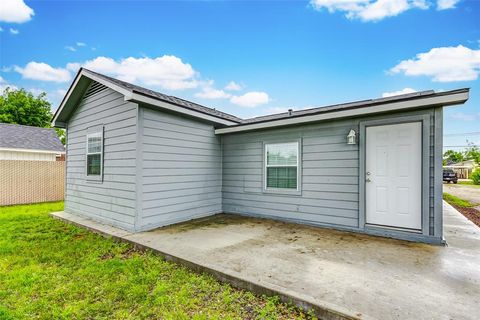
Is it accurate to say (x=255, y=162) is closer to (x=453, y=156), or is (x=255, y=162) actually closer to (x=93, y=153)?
(x=93, y=153)

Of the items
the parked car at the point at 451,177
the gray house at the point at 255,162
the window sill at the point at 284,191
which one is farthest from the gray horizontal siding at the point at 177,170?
the parked car at the point at 451,177

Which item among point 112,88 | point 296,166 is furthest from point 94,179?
point 296,166

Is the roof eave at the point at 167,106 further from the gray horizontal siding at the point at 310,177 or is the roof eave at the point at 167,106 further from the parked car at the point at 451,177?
the parked car at the point at 451,177

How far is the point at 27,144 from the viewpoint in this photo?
11430mm

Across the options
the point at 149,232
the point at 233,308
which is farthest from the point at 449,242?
the point at 149,232

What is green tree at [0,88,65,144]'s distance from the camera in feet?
70.8

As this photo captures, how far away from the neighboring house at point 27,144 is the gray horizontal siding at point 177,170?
1035 cm

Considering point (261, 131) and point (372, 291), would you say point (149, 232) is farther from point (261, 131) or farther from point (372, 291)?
point (372, 291)

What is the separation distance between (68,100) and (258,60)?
7731 millimetres

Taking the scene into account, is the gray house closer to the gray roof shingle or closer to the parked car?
the gray roof shingle

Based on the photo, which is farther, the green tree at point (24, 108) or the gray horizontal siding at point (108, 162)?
the green tree at point (24, 108)

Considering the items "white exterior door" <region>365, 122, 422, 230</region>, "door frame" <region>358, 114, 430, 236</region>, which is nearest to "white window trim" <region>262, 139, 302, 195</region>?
"door frame" <region>358, 114, 430, 236</region>

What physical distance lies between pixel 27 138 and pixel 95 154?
9.62 metres

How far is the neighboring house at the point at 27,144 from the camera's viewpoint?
35.5ft
